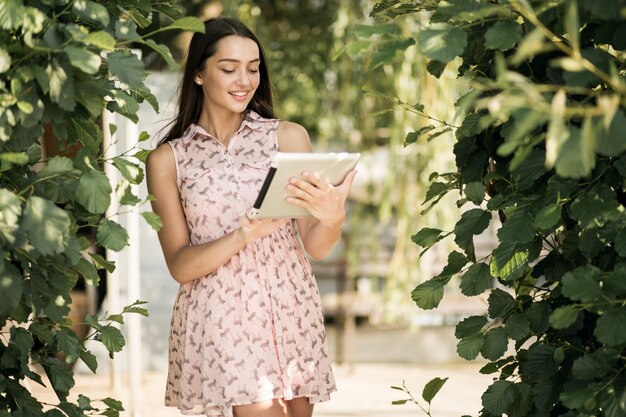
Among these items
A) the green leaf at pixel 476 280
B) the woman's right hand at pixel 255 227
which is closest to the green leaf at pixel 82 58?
the woman's right hand at pixel 255 227

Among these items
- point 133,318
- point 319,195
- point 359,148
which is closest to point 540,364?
point 319,195

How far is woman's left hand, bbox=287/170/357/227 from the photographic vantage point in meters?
2.20

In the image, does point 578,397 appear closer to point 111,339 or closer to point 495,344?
point 495,344

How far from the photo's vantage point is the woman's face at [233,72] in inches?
97.0

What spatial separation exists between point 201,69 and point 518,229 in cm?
98

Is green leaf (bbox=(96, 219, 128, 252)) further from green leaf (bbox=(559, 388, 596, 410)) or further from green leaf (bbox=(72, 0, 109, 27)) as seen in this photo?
green leaf (bbox=(559, 388, 596, 410))

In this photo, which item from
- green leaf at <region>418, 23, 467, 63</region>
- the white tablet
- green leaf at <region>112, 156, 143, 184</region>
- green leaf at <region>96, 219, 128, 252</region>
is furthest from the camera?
the white tablet

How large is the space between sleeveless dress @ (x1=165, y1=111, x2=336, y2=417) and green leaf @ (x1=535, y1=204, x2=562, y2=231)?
0.85 metres

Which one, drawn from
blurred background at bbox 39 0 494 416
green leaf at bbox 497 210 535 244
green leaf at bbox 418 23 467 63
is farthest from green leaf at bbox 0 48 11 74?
blurred background at bbox 39 0 494 416

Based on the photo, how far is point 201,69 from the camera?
257 cm

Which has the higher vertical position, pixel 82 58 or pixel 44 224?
pixel 82 58

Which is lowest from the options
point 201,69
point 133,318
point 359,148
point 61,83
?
point 133,318

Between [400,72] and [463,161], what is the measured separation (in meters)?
4.01

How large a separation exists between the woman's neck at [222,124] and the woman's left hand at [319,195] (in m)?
0.41
